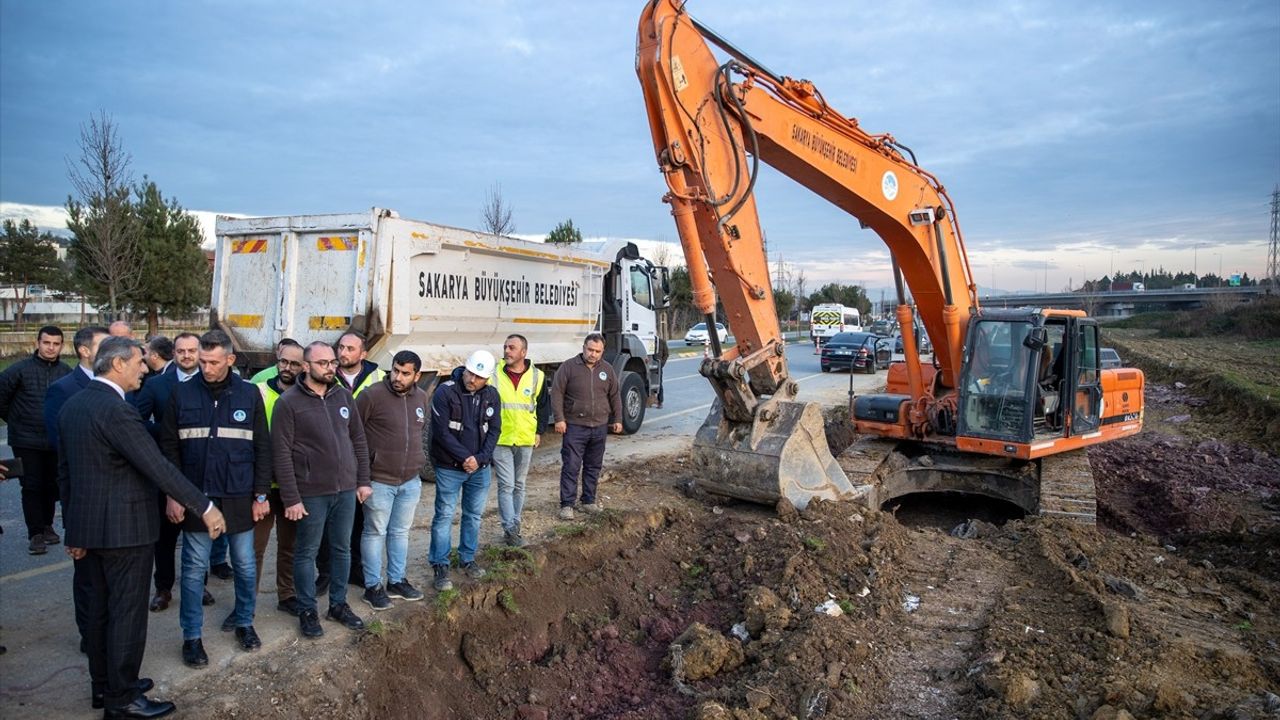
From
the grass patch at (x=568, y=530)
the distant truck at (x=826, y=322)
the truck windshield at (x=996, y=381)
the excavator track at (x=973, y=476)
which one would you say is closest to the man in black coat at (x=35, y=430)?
the grass patch at (x=568, y=530)

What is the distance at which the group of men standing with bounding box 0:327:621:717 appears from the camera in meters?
3.81

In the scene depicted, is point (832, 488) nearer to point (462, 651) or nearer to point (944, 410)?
point (944, 410)

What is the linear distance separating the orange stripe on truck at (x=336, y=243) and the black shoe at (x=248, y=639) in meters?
4.97

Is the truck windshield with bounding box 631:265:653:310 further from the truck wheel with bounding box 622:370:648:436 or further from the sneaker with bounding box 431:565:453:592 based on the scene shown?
the sneaker with bounding box 431:565:453:592

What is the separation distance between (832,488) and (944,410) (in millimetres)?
2237

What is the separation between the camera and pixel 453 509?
5.59 meters

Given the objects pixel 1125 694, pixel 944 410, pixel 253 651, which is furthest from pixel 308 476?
pixel 944 410

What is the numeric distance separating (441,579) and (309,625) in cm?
95

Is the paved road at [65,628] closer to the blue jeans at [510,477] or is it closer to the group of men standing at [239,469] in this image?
the group of men standing at [239,469]

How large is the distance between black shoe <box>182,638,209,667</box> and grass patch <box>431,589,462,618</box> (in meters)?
1.33

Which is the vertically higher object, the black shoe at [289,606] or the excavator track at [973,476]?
the excavator track at [973,476]

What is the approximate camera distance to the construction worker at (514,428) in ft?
20.3

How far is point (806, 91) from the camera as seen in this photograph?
7395mm

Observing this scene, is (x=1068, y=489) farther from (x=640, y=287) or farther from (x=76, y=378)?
(x=76, y=378)
